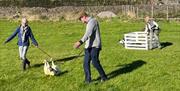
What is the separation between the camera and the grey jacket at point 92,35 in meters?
14.6

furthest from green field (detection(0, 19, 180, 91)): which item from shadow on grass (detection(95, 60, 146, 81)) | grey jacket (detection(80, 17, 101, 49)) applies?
grey jacket (detection(80, 17, 101, 49))

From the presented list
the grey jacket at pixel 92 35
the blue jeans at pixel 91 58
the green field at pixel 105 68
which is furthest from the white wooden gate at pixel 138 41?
the grey jacket at pixel 92 35

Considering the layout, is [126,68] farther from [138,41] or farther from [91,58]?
[138,41]

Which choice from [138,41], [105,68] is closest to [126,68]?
[105,68]

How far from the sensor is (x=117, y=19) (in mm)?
40219

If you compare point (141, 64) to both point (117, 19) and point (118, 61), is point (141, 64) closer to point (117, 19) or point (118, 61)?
point (118, 61)

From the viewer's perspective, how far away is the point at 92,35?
1476 centimetres

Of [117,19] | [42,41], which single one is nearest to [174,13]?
[117,19]

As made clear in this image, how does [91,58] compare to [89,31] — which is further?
[91,58]

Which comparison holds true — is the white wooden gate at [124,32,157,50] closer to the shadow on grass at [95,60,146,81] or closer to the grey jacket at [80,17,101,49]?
the shadow on grass at [95,60,146,81]

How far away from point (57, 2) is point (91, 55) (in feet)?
126

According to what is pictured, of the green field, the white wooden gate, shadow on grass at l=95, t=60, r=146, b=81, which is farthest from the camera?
the white wooden gate

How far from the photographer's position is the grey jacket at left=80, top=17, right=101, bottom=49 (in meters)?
14.6

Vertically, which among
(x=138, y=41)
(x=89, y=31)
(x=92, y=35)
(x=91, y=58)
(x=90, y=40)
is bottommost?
(x=138, y=41)
